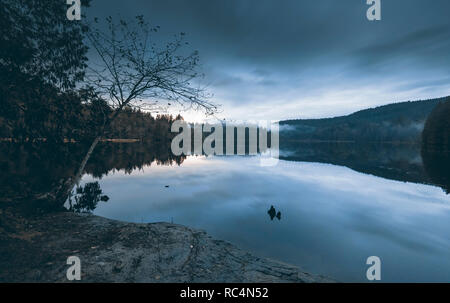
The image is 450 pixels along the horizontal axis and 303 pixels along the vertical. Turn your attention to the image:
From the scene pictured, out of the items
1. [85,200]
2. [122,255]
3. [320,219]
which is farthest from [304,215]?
[85,200]

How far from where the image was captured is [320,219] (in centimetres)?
1195

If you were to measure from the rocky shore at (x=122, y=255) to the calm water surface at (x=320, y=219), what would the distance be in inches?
86.9

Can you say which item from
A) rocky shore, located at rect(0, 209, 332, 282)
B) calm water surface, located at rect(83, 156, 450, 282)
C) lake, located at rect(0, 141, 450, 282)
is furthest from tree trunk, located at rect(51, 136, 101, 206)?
calm water surface, located at rect(83, 156, 450, 282)

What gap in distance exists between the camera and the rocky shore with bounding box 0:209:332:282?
466 centimetres

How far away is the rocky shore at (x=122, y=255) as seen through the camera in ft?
15.3

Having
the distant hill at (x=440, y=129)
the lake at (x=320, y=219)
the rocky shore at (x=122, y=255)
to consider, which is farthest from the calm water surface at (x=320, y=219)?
the distant hill at (x=440, y=129)

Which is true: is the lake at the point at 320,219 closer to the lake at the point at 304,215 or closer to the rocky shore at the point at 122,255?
the lake at the point at 304,215

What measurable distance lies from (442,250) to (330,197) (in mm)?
8971

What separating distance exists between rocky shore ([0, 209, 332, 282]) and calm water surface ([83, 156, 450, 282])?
7.24ft

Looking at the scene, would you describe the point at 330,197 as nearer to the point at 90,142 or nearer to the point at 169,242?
the point at 169,242

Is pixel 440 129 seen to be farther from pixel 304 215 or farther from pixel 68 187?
pixel 68 187

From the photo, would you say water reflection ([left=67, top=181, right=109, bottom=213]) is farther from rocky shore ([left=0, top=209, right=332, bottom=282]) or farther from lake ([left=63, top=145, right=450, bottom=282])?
rocky shore ([left=0, top=209, right=332, bottom=282])
